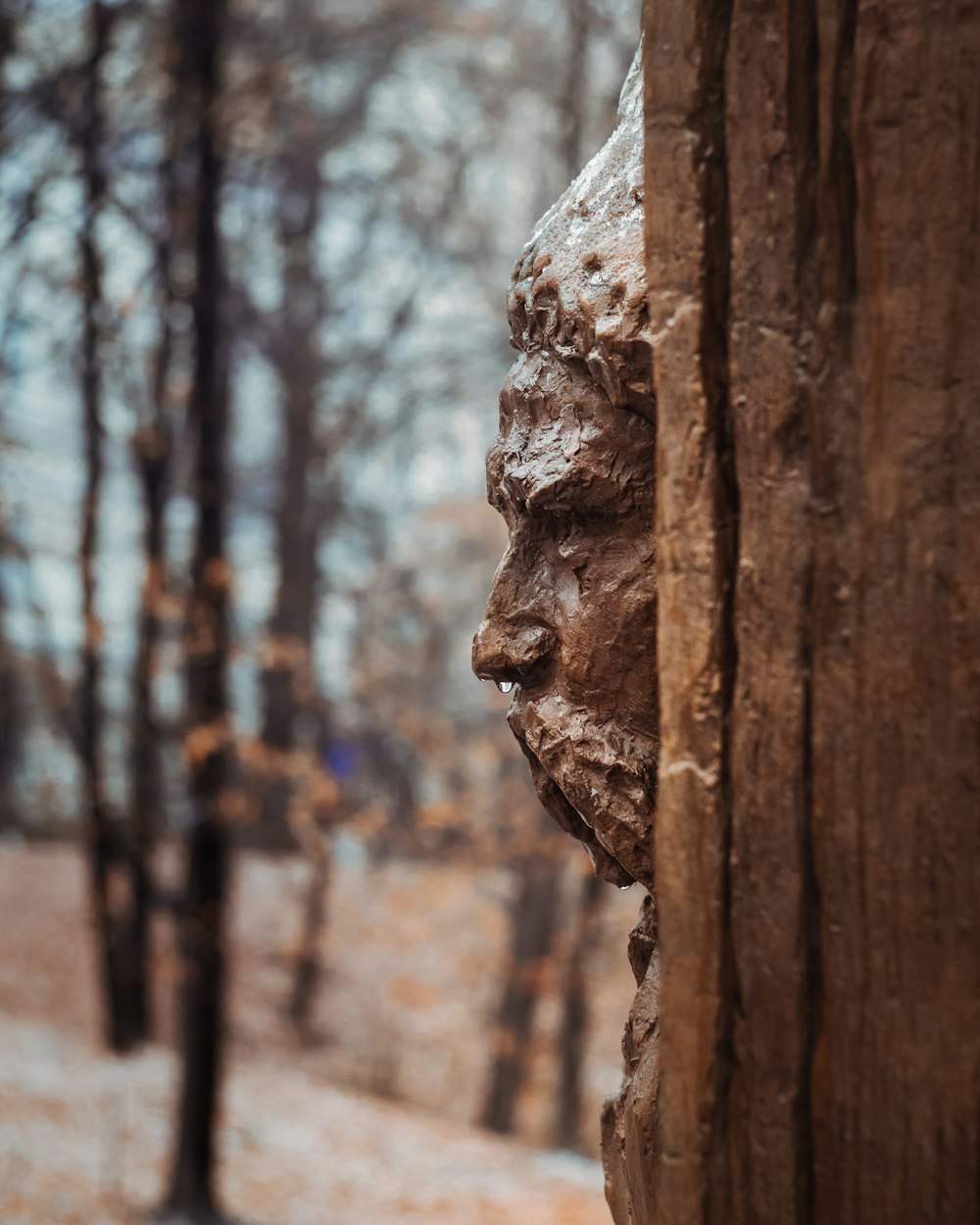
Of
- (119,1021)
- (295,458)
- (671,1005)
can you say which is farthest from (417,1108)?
(671,1005)

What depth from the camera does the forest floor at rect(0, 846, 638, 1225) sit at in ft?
18.4

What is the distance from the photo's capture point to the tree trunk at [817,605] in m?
1.02

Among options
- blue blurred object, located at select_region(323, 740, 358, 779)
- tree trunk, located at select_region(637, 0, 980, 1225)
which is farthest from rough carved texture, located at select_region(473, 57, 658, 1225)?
blue blurred object, located at select_region(323, 740, 358, 779)

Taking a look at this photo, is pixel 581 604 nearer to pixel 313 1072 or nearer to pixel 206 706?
pixel 206 706

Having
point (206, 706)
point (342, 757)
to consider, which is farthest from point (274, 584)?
point (206, 706)

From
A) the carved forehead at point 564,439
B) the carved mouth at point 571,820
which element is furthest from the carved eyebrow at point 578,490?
the carved mouth at point 571,820

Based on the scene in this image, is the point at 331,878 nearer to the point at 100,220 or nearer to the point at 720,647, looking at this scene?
the point at 100,220

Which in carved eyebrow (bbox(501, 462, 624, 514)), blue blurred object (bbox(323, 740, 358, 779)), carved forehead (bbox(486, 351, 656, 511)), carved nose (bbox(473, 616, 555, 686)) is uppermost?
carved forehead (bbox(486, 351, 656, 511))

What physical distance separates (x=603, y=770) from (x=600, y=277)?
1.88 ft

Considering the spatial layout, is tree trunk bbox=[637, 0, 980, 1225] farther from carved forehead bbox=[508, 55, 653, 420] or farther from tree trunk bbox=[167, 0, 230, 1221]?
tree trunk bbox=[167, 0, 230, 1221]

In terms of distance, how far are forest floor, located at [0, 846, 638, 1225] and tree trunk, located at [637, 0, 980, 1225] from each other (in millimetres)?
4800

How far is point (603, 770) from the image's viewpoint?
140cm

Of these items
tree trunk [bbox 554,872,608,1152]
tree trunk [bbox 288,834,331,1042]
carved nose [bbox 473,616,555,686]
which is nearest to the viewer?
carved nose [bbox 473,616,555,686]

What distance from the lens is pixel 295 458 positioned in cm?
1048
